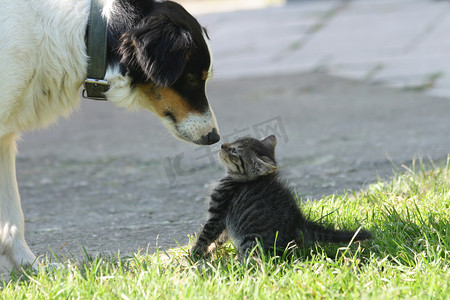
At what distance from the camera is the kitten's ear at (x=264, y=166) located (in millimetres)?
3057

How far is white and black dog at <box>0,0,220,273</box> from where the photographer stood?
303cm

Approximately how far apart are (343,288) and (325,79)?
7.10m

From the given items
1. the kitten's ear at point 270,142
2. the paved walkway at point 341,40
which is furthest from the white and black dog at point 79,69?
the paved walkway at point 341,40

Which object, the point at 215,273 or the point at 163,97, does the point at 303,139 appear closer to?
the point at 163,97

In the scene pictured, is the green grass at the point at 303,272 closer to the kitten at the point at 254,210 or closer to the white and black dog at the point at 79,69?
the kitten at the point at 254,210

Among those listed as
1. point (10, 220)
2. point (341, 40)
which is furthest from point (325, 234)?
point (341, 40)

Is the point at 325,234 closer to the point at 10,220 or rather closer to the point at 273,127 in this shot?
the point at 10,220

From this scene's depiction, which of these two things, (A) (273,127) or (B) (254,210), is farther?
(A) (273,127)

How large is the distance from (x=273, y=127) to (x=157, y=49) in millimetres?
3054

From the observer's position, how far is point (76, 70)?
127 inches

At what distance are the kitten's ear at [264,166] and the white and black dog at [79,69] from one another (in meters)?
0.39

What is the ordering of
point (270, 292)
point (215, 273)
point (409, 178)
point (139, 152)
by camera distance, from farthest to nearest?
point (139, 152) < point (409, 178) < point (215, 273) < point (270, 292)

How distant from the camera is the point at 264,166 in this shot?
121 inches

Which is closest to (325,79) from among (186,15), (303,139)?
(303,139)
